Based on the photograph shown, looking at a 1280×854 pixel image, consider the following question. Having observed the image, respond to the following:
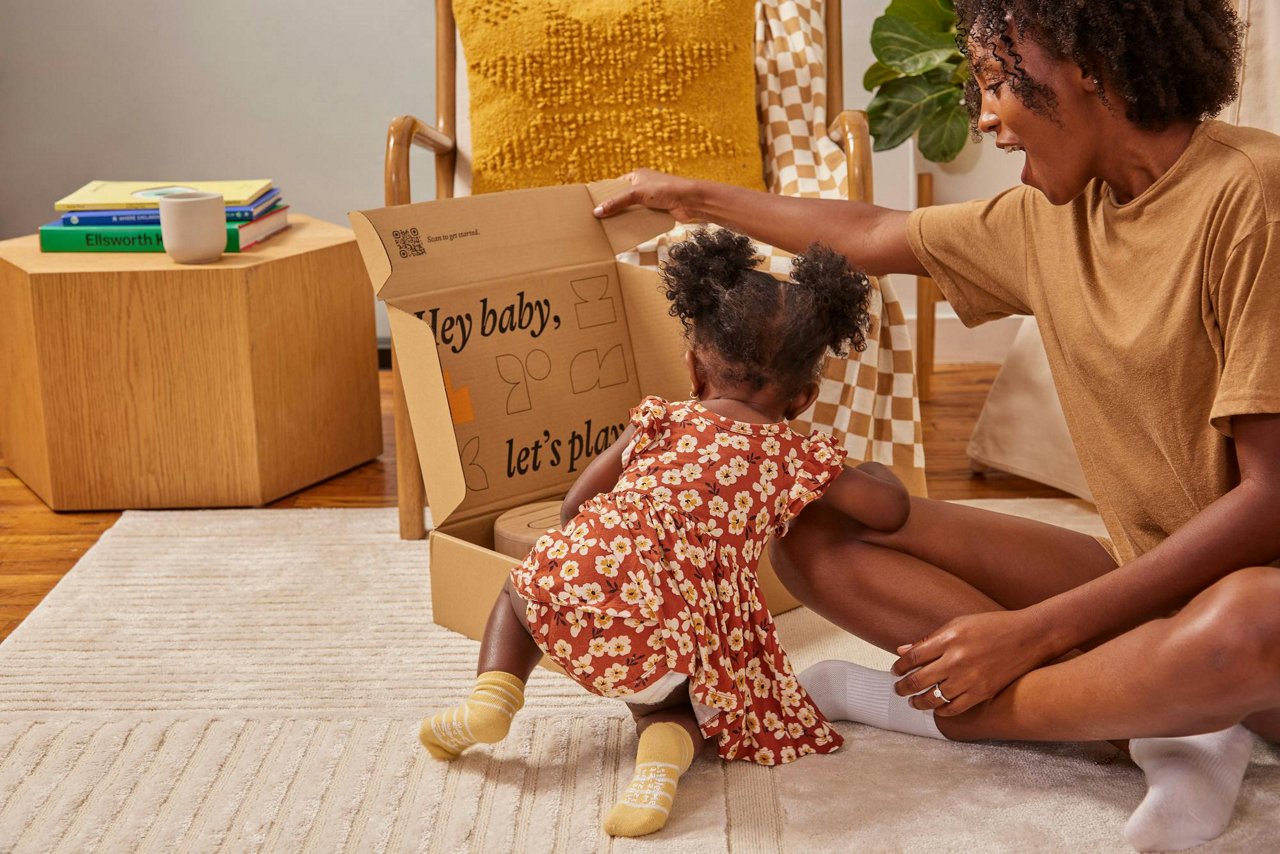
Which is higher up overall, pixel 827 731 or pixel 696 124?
pixel 696 124

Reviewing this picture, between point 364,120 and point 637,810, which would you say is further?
point 364,120

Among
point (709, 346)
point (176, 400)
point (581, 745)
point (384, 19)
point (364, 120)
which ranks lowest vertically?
point (581, 745)

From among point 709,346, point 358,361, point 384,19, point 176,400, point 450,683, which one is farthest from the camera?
point 384,19

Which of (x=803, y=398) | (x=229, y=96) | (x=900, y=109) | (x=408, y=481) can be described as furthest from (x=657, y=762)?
(x=229, y=96)

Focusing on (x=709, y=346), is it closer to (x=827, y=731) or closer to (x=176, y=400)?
(x=827, y=731)

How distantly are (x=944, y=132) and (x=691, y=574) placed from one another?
151 centimetres

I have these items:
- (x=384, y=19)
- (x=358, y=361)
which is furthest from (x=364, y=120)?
(x=358, y=361)

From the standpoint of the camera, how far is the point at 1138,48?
1.12m

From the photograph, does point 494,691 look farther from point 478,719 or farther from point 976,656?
point 976,656

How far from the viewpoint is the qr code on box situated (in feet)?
5.39

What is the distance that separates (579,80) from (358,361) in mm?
623

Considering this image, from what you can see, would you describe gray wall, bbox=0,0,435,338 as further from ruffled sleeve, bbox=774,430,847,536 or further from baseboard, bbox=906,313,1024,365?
ruffled sleeve, bbox=774,430,847,536

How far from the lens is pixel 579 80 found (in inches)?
83.3

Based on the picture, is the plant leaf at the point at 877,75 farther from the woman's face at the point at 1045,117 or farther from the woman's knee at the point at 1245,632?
the woman's knee at the point at 1245,632
